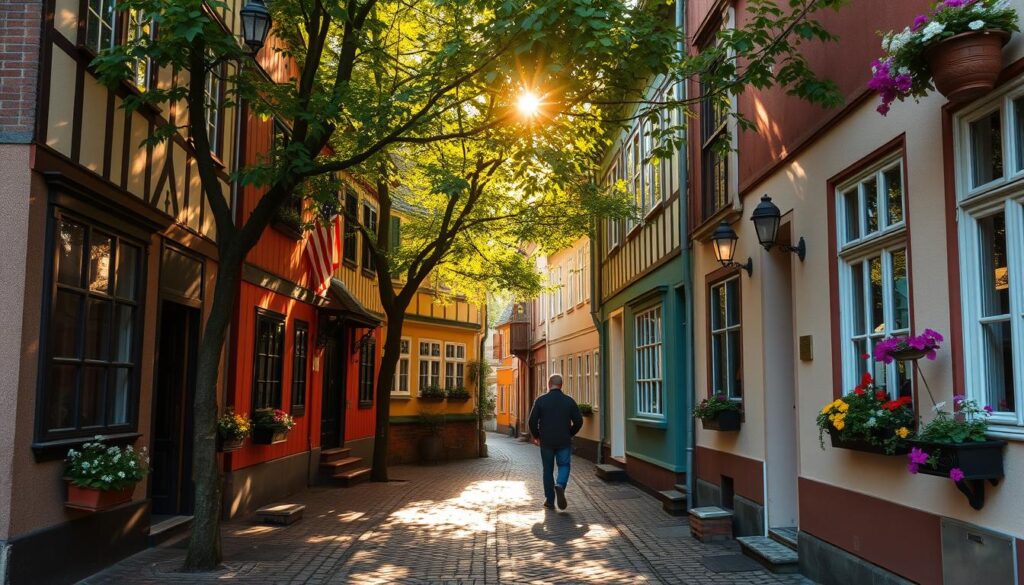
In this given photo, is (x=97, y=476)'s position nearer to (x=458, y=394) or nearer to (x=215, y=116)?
(x=215, y=116)

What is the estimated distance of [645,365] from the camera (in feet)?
50.9

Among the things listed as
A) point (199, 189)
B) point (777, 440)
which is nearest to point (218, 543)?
point (199, 189)

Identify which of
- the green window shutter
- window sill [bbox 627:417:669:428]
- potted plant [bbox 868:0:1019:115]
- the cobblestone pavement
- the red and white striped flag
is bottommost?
the cobblestone pavement

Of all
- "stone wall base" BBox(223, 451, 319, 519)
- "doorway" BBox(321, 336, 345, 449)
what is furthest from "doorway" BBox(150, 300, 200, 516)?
"doorway" BBox(321, 336, 345, 449)

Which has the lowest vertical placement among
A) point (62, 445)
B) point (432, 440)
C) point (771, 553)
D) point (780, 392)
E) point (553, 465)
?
point (771, 553)

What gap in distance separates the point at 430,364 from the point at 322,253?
34.2 feet

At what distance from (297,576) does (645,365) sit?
29.2ft

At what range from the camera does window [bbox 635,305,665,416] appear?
1440 cm

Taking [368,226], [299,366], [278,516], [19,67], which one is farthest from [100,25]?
[368,226]

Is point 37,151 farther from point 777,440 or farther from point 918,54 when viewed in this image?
point 777,440

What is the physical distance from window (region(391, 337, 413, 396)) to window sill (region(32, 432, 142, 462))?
15.3 meters

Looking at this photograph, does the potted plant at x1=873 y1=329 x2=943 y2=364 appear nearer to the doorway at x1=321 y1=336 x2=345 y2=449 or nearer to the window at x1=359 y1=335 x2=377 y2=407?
the doorway at x1=321 y1=336 x2=345 y2=449

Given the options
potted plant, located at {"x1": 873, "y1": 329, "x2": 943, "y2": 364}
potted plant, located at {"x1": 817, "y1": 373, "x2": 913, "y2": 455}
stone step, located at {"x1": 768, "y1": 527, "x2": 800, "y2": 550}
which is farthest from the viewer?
stone step, located at {"x1": 768, "y1": 527, "x2": 800, "y2": 550}

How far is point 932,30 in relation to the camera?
477 centimetres
